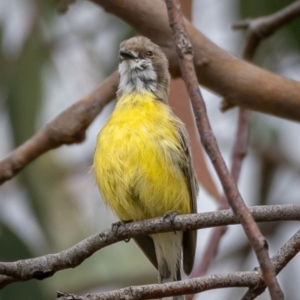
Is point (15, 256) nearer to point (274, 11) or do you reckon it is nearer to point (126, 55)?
point (126, 55)

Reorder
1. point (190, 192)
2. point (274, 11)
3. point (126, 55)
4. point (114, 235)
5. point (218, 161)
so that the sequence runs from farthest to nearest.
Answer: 1. point (274, 11)
2. point (126, 55)
3. point (190, 192)
4. point (114, 235)
5. point (218, 161)

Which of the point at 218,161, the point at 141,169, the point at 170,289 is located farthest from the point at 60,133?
the point at 218,161

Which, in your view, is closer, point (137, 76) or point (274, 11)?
point (137, 76)

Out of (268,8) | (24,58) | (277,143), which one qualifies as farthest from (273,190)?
(24,58)

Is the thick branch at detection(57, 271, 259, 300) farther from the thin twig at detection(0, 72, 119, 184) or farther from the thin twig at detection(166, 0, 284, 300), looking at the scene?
the thin twig at detection(0, 72, 119, 184)

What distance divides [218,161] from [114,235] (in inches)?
34.3

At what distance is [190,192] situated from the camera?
3.03 meters

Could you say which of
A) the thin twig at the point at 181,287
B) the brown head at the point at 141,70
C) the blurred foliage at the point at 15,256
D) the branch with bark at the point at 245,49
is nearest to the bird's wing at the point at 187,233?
the branch with bark at the point at 245,49

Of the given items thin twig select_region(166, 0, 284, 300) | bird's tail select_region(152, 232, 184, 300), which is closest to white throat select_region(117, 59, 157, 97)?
bird's tail select_region(152, 232, 184, 300)

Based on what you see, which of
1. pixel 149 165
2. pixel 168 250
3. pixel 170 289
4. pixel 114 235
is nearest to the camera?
pixel 170 289

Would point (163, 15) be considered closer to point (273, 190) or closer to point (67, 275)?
point (273, 190)

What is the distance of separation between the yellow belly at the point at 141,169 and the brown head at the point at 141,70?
0.30m

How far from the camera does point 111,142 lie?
2994 mm

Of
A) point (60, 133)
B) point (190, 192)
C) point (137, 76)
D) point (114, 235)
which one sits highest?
point (137, 76)
